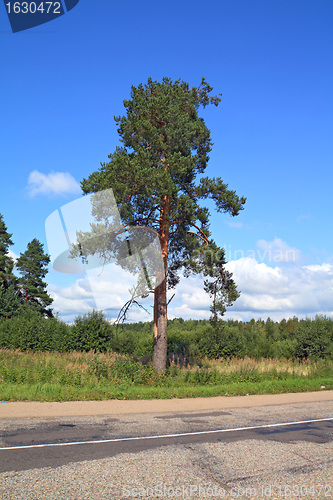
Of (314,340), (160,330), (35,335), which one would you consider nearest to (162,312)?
(160,330)

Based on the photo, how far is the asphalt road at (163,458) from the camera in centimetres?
566

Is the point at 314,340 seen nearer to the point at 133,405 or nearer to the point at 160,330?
the point at 160,330

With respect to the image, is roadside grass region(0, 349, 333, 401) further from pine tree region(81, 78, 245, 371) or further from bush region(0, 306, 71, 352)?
bush region(0, 306, 71, 352)

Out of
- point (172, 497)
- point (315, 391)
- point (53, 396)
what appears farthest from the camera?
point (315, 391)

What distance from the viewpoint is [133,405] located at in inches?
528

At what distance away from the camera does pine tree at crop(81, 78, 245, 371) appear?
18625 millimetres

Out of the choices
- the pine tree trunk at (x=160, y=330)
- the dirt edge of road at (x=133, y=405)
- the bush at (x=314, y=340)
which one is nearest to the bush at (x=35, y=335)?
the pine tree trunk at (x=160, y=330)

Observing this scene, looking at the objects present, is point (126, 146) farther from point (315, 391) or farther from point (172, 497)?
point (172, 497)

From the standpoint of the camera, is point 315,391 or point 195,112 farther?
point 195,112

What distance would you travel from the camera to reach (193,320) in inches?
3071

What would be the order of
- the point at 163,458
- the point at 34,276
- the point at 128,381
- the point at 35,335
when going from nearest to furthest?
the point at 163,458
the point at 128,381
the point at 35,335
the point at 34,276

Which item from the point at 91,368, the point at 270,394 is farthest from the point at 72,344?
the point at 270,394

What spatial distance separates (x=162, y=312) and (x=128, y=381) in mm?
3870

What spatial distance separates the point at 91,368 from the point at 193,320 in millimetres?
61032
